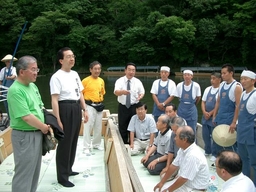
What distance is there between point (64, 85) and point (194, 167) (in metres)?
1.61

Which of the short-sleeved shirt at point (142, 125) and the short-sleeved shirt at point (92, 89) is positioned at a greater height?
the short-sleeved shirt at point (92, 89)

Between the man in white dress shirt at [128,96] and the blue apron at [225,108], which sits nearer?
the blue apron at [225,108]

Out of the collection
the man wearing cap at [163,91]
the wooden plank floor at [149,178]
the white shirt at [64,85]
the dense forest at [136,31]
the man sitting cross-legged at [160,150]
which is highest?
the dense forest at [136,31]

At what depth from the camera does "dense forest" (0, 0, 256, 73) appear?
89.0 ft

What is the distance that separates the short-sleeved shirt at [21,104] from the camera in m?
2.50

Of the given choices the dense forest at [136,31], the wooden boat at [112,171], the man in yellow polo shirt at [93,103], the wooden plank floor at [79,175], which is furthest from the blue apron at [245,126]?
the dense forest at [136,31]

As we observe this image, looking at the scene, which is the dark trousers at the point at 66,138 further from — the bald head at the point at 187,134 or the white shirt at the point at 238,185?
the white shirt at the point at 238,185

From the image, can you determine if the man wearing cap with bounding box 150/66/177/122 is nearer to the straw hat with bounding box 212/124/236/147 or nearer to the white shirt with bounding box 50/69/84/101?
the straw hat with bounding box 212/124/236/147

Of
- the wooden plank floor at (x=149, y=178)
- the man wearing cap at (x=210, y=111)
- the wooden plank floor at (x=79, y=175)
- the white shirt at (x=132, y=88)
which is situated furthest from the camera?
the man wearing cap at (x=210, y=111)

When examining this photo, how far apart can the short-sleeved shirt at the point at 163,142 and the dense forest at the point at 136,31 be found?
23.5 metres

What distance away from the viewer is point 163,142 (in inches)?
163

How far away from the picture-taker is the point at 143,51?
2897 centimetres

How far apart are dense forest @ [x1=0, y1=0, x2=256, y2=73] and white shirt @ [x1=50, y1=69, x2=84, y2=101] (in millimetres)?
24260

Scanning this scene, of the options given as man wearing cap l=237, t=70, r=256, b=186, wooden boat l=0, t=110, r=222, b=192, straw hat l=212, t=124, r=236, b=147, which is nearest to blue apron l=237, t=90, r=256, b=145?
man wearing cap l=237, t=70, r=256, b=186
